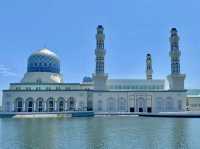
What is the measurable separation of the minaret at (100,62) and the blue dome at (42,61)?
14.9 meters

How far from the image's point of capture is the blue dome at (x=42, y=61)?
286 ft

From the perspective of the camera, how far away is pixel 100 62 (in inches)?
3157

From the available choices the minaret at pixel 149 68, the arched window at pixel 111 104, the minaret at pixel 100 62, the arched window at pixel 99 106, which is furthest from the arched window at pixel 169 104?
the minaret at pixel 100 62

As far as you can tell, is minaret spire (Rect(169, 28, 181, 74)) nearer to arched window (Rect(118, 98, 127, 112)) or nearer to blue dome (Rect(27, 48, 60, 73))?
arched window (Rect(118, 98, 127, 112))

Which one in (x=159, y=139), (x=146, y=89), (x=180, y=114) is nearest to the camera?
(x=159, y=139)

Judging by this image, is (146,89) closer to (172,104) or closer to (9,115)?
(172,104)

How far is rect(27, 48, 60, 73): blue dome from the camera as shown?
87188mm

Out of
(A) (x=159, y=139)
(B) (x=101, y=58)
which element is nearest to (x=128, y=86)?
(B) (x=101, y=58)

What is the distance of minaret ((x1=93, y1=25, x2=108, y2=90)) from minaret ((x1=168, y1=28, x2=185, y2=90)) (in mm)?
16746

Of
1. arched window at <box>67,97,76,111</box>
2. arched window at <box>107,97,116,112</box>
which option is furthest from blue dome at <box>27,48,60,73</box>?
arched window at <box>107,97,116,112</box>

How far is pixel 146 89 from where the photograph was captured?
3369 inches

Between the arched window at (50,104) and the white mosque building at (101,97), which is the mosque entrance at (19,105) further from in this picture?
the arched window at (50,104)

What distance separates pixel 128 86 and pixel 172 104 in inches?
504

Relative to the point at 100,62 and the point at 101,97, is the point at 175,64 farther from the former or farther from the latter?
the point at 101,97
